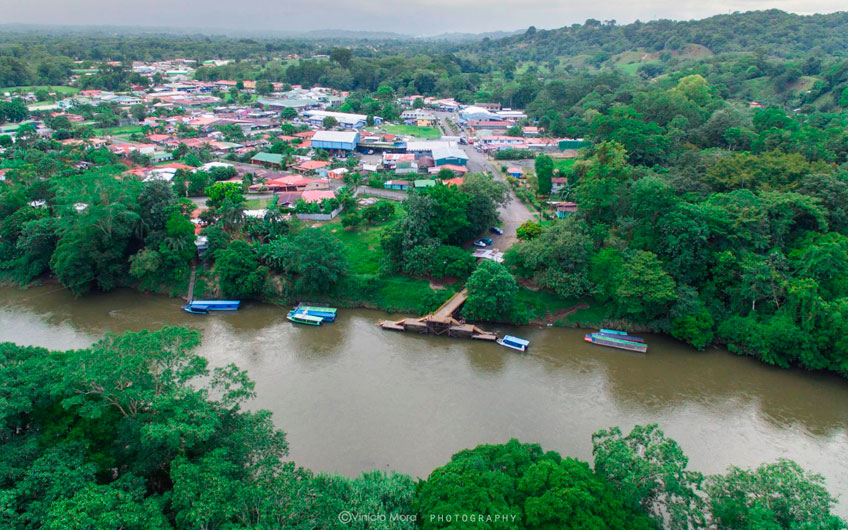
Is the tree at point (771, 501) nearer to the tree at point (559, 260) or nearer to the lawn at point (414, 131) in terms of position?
the tree at point (559, 260)

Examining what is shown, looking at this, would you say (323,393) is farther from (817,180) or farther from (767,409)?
(817,180)

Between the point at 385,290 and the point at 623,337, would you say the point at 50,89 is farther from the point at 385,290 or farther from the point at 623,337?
the point at 623,337

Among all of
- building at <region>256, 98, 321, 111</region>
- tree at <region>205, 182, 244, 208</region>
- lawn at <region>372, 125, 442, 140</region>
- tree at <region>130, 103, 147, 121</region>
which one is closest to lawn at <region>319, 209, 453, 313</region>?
tree at <region>205, 182, 244, 208</region>

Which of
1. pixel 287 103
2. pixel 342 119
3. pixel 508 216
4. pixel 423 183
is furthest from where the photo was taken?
pixel 287 103

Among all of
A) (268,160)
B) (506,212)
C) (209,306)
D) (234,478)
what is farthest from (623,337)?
(268,160)

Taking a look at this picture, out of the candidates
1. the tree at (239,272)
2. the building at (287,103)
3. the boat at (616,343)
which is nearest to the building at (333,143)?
the building at (287,103)

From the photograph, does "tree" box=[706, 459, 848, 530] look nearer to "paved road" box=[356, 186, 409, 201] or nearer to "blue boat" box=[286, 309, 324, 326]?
"blue boat" box=[286, 309, 324, 326]
